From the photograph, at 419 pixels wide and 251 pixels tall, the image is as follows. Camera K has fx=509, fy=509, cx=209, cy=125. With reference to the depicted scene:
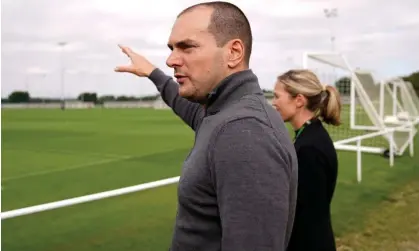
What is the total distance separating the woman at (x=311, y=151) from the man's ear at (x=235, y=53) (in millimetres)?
1309

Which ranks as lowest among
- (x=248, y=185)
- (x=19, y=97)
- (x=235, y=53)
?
(x=19, y=97)

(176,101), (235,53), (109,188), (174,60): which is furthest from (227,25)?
(109,188)

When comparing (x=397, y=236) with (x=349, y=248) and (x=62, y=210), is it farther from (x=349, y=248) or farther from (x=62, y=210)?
(x=62, y=210)

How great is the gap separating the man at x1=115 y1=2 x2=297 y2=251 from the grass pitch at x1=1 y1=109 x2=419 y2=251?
13.4 ft

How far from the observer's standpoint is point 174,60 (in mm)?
1438

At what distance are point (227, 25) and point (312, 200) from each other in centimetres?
146

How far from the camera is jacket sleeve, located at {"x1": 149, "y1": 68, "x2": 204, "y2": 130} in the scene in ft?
7.61

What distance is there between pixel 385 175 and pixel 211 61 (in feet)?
31.4

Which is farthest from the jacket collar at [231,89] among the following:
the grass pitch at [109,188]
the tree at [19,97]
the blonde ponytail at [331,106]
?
the tree at [19,97]

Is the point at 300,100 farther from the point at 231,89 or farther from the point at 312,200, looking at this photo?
the point at 231,89

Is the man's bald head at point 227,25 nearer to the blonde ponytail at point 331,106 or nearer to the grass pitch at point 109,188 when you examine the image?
the blonde ponytail at point 331,106

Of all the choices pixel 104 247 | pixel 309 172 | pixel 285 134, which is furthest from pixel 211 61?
pixel 104 247

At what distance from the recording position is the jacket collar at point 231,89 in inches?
55.2

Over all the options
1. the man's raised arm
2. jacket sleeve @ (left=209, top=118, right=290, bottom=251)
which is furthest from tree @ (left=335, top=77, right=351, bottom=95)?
jacket sleeve @ (left=209, top=118, right=290, bottom=251)
